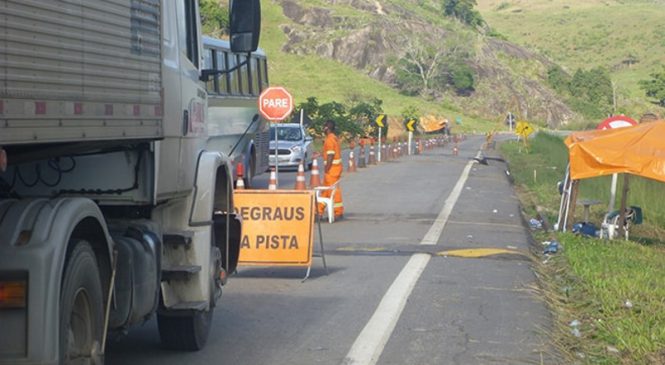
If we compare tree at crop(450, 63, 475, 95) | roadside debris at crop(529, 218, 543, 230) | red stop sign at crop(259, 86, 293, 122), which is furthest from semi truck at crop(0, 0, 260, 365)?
tree at crop(450, 63, 475, 95)

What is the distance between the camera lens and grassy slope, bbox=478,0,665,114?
159375 millimetres

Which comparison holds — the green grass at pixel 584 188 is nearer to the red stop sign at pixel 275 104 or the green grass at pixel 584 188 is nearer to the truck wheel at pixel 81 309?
the red stop sign at pixel 275 104

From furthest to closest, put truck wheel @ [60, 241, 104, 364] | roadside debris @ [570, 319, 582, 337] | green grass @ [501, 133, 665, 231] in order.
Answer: green grass @ [501, 133, 665, 231] → roadside debris @ [570, 319, 582, 337] → truck wheel @ [60, 241, 104, 364]

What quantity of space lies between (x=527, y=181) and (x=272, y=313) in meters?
26.9

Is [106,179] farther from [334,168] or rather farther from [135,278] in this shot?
[334,168]

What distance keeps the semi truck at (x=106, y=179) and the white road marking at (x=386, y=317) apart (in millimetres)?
1171

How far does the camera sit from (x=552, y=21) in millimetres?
192500

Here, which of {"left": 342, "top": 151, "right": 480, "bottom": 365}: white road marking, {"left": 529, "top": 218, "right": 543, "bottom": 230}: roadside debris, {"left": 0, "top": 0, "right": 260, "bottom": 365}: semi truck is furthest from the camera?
{"left": 529, "top": 218, "right": 543, "bottom": 230}: roadside debris

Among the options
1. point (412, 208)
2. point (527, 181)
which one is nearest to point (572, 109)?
point (527, 181)

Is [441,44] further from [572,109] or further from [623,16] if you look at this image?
[623,16]

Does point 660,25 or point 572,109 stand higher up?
point 660,25

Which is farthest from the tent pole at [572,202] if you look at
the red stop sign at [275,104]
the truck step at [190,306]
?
the truck step at [190,306]

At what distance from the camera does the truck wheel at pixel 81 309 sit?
5.88m

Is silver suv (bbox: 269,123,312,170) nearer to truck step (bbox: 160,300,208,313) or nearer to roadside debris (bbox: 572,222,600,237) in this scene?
roadside debris (bbox: 572,222,600,237)
